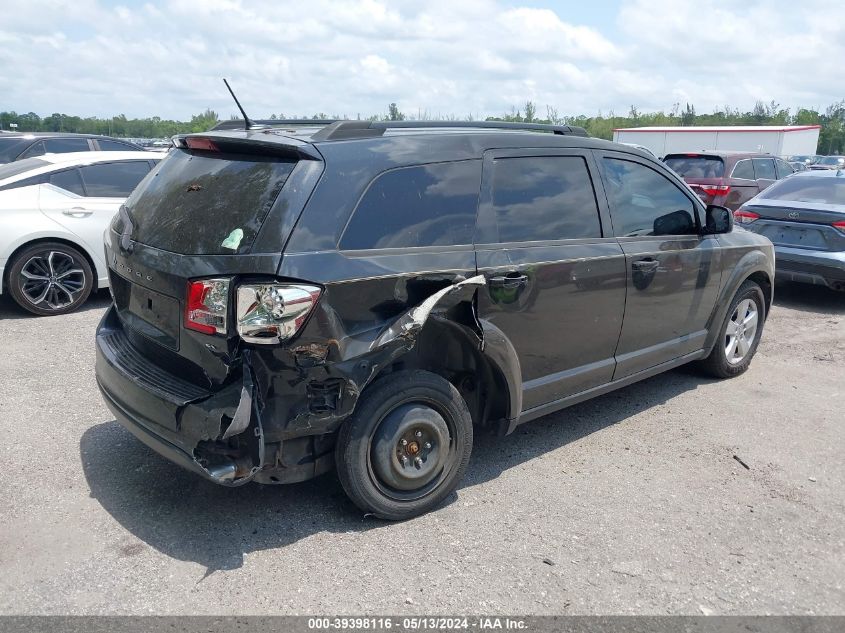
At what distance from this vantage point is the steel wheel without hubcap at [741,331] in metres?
5.69

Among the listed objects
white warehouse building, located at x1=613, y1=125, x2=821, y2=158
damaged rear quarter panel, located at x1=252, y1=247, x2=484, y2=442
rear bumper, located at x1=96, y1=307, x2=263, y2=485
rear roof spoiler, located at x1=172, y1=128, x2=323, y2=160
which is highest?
white warehouse building, located at x1=613, y1=125, x2=821, y2=158

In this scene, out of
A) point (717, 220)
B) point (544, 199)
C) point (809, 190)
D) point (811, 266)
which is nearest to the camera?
point (544, 199)

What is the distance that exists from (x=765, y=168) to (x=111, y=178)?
1183 centimetres

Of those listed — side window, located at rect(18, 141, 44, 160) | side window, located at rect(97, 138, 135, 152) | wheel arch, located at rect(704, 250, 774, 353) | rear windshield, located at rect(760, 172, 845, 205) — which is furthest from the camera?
side window, located at rect(97, 138, 135, 152)

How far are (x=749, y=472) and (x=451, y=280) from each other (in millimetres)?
2222

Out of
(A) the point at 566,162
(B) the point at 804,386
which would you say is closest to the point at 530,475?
(A) the point at 566,162

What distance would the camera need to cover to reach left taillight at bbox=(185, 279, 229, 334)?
3.01 m

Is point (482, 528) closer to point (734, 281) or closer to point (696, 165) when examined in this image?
point (734, 281)

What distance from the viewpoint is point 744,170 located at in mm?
13180

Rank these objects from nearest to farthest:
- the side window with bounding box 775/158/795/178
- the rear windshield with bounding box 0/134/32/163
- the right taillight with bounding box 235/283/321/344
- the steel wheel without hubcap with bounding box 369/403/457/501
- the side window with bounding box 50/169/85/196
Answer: the right taillight with bounding box 235/283/321/344, the steel wheel without hubcap with bounding box 369/403/457/501, the side window with bounding box 50/169/85/196, the rear windshield with bounding box 0/134/32/163, the side window with bounding box 775/158/795/178

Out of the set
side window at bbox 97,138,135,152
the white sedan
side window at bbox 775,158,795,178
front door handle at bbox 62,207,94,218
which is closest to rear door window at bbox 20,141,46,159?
side window at bbox 97,138,135,152

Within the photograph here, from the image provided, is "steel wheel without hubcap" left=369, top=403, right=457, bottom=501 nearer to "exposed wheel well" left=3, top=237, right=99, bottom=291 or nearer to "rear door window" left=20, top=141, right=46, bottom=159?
"exposed wheel well" left=3, top=237, right=99, bottom=291

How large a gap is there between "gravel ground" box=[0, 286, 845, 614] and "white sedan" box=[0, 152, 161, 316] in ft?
7.75

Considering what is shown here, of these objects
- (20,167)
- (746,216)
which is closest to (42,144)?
(20,167)
